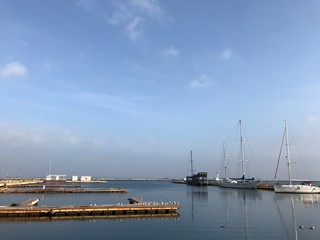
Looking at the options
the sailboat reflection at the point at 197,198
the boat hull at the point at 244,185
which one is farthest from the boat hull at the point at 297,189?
the boat hull at the point at 244,185

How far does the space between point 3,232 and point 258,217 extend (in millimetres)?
31413

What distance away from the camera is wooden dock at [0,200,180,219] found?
4322 cm

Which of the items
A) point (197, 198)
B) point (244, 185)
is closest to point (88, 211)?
point (197, 198)

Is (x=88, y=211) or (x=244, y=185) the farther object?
(x=244, y=185)

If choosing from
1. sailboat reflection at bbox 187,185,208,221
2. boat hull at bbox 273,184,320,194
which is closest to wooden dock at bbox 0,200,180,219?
sailboat reflection at bbox 187,185,208,221

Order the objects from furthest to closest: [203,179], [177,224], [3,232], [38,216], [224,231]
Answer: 1. [203,179]
2. [38,216]
3. [177,224]
4. [224,231]
5. [3,232]

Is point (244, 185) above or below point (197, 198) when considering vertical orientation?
above

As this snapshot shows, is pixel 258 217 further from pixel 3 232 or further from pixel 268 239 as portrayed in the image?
pixel 3 232

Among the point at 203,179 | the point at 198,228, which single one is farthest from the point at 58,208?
the point at 203,179

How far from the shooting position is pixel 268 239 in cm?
3073

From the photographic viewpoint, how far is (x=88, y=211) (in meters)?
45.2

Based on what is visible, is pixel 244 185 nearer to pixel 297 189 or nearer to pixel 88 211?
pixel 297 189

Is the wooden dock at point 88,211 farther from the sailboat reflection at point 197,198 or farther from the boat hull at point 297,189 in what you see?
the boat hull at point 297,189

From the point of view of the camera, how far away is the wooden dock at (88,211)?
43219 mm
